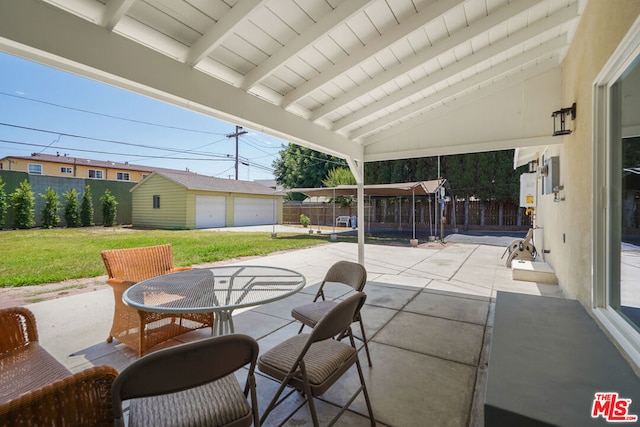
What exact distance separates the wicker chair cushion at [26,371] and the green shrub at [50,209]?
1555 cm

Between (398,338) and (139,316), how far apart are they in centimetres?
239

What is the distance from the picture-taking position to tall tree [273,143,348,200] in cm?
2336

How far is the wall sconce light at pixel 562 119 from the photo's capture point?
11.5ft

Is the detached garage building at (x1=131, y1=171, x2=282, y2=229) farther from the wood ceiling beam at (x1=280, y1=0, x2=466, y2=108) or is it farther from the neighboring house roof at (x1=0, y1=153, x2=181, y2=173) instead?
the wood ceiling beam at (x1=280, y1=0, x2=466, y2=108)

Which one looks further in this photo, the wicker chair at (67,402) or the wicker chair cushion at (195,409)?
the wicker chair cushion at (195,409)

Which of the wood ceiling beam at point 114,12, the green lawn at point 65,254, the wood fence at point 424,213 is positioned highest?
the wood ceiling beam at point 114,12

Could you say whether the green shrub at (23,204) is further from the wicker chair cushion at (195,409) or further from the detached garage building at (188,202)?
the wicker chair cushion at (195,409)

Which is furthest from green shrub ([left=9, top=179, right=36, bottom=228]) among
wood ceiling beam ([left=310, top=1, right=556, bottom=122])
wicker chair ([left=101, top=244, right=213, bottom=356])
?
wood ceiling beam ([left=310, top=1, right=556, bottom=122])

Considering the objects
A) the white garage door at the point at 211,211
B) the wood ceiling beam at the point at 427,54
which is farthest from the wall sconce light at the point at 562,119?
the white garage door at the point at 211,211

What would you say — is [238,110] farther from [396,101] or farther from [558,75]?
[558,75]

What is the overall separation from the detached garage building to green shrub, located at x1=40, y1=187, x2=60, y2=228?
4.20 meters

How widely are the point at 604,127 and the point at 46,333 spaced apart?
558 cm

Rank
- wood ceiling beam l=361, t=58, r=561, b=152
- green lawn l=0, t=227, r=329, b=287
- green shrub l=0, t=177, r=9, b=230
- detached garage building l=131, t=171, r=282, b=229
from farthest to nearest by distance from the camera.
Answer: detached garage building l=131, t=171, r=282, b=229
green shrub l=0, t=177, r=9, b=230
green lawn l=0, t=227, r=329, b=287
wood ceiling beam l=361, t=58, r=561, b=152

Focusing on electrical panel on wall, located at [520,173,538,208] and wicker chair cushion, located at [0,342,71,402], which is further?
electrical panel on wall, located at [520,173,538,208]
